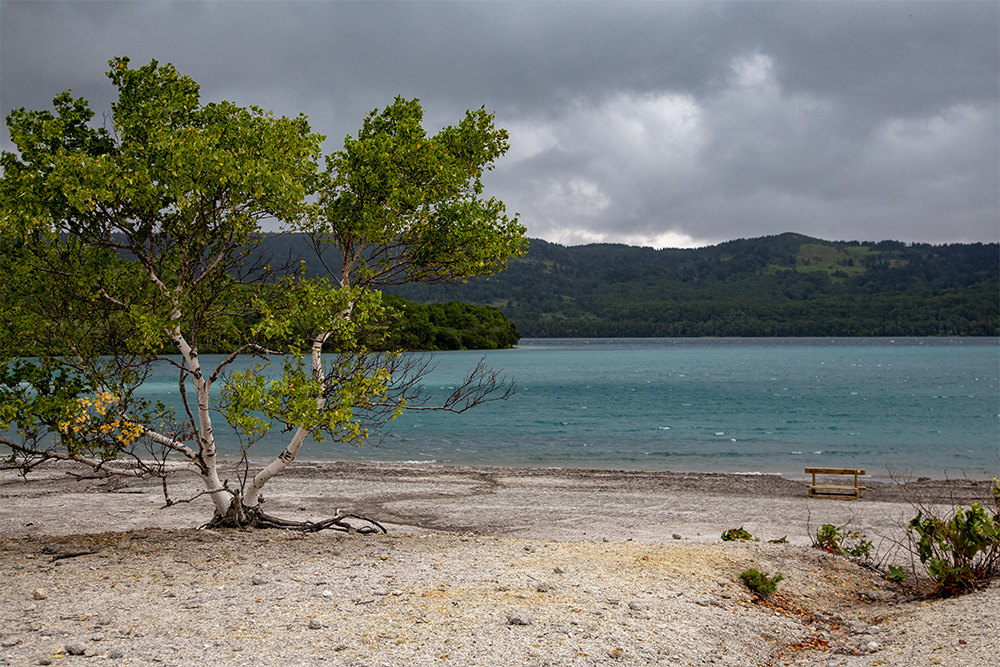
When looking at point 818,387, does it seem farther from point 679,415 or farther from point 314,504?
point 314,504

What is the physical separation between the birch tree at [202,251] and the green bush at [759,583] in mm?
3845

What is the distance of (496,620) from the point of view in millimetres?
6438

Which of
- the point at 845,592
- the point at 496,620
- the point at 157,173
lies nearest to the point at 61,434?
the point at 157,173

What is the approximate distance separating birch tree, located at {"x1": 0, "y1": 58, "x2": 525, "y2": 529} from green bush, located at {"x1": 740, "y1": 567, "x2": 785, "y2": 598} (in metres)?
3.84

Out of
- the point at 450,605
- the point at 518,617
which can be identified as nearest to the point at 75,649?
the point at 450,605

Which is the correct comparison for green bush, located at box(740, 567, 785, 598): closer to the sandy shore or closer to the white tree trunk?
the sandy shore

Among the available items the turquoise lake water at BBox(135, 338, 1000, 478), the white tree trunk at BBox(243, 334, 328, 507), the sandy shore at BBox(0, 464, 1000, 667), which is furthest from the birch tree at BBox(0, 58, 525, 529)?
the turquoise lake water at BBox(135, 338, 1000, 478)

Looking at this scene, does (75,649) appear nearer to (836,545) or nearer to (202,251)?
(202,251)

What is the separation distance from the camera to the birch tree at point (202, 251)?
28.2 ft

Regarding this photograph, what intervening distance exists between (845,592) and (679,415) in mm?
39610

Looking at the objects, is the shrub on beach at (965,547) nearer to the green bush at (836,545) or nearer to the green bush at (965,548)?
the green bush at (965,548)

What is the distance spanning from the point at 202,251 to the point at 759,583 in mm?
8614

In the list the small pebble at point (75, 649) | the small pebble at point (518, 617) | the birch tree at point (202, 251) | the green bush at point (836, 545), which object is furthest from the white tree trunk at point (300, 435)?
the green bush at point (836, 545)

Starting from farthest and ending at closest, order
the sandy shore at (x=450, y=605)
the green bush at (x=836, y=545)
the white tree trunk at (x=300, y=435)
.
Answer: the green bush at (x=836, y=545) < the white tree trunk at (x=300, y=435) < the sandy shore at (x=450, y=605)
